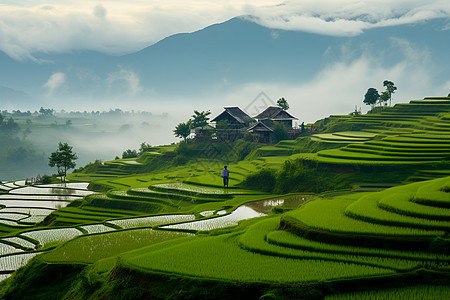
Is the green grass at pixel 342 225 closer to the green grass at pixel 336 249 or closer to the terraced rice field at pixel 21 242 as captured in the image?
the green grass at pixel 336 249

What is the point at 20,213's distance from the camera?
947 inches

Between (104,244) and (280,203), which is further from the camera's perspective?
(280,203)

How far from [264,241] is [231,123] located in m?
39.2

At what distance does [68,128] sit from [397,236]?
139255mm

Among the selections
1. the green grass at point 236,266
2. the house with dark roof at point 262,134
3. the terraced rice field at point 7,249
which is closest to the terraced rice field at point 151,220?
the terraced rice field at point 7,249

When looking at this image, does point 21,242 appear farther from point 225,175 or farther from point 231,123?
point 231,123

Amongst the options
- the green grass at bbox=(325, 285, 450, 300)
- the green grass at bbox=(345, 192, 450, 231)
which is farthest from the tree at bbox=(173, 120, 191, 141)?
the green grass at bbox=(325, 285, 450, 300)

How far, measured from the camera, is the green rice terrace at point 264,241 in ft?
24.4

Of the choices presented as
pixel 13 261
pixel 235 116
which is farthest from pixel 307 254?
pixel 235 116

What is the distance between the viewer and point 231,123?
4878cm

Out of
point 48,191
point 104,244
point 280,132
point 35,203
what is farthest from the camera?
point 280,132

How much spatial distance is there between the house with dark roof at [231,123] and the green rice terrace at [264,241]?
22.4m

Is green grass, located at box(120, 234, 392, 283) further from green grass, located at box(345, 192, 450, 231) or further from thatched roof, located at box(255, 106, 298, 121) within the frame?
thatched roof, located at box(255, 106, 298, 121)

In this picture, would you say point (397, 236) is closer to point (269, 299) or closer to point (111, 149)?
point (269, 299)
